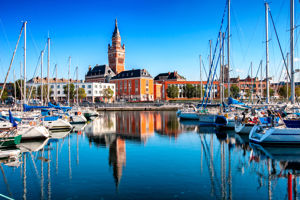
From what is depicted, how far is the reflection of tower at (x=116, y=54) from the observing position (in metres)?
130

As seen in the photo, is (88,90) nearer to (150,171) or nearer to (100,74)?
(100,74)

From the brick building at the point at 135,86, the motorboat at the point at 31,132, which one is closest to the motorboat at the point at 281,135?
the motorboat at the point at 31,132

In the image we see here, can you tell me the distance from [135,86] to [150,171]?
9271 centimetres

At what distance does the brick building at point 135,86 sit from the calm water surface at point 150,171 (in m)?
82.6

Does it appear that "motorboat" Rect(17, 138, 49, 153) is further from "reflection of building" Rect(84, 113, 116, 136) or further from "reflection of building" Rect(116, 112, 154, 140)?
"reflection of building" Rect(116, 112, 154, 140)

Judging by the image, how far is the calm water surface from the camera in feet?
37.2

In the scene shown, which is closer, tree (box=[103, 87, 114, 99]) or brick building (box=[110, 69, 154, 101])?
tree (box=[103, 87, 114, 99])

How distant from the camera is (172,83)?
11575cm

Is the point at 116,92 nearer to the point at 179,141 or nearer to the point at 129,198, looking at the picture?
the point at 179,141

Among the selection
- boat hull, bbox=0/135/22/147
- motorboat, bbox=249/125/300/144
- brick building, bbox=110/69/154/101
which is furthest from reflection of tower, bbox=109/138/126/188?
brick building, bbox=110/69/154/101

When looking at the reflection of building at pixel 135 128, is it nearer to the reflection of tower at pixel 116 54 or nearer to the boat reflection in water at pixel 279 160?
the boat reflection in water at pixel 279 160

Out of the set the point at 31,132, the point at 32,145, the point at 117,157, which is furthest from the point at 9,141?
the point at 117,157

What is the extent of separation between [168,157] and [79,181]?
6850mm

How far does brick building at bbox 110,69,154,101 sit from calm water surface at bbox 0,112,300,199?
271 ft
